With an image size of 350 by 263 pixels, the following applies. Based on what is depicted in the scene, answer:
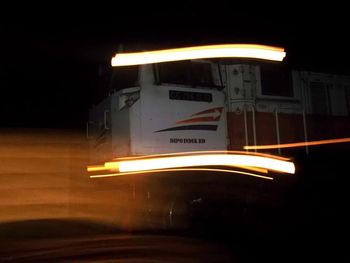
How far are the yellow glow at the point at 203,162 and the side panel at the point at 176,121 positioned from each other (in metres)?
0.95

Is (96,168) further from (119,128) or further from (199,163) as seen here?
(199,163)

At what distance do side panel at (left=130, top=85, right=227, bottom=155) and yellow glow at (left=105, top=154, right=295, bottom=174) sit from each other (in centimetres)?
95

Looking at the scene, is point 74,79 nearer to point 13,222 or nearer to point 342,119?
point 342,119

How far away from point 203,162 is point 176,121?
1153 millimetres

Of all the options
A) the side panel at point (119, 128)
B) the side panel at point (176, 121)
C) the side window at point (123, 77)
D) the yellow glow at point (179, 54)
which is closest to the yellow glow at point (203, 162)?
the side panel at point (176, 121)

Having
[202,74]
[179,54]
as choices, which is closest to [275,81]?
[202,74]

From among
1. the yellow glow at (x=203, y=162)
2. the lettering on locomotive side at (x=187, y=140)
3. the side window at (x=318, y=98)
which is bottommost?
the yellow glow at (x=203, y=162)

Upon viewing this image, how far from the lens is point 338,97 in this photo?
319 inches

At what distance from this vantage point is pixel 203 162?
5266 millimetres

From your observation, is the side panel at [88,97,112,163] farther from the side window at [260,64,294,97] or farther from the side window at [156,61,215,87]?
the side window at [260,64,294,97]

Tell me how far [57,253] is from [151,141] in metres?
3.81

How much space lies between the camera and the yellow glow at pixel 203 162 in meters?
4.80

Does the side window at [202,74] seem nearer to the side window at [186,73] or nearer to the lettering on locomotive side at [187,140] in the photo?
the side window at [186,73]

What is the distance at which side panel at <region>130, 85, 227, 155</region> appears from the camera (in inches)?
238
